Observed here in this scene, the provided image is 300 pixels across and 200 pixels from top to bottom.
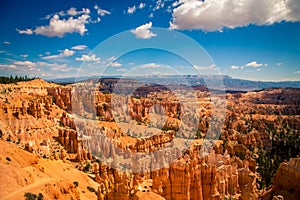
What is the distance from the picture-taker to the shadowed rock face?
2125 cm

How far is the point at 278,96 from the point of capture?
351 feet

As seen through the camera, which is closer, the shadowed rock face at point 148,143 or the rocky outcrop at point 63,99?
the shadowed rock face at point 148,143

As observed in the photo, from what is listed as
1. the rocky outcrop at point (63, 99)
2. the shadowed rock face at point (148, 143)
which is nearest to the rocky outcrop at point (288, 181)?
the shadowed rock face at point (148, 143)

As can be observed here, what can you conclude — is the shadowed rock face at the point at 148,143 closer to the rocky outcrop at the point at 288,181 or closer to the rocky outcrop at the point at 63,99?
the rocky outcrop at the point at 288,181

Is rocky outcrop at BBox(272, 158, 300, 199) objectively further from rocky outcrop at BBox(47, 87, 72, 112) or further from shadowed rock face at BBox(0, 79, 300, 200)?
rocky outcrop at BBox(47, 87, 72, 112)

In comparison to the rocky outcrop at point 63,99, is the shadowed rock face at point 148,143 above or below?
below

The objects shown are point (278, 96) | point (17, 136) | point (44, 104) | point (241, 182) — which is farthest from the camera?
point (278, 96)

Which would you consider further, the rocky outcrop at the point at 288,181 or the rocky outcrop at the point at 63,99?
the rocky outcrop at the point at 63,99

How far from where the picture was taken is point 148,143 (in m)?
37.0

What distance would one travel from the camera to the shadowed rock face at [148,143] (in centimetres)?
2125

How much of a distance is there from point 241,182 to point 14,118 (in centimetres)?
3304

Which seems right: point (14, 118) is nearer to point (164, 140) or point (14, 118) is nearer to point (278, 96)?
point (164, 140)

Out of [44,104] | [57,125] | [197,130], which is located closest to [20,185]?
[57,125]

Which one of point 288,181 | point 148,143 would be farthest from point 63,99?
point 288,181
